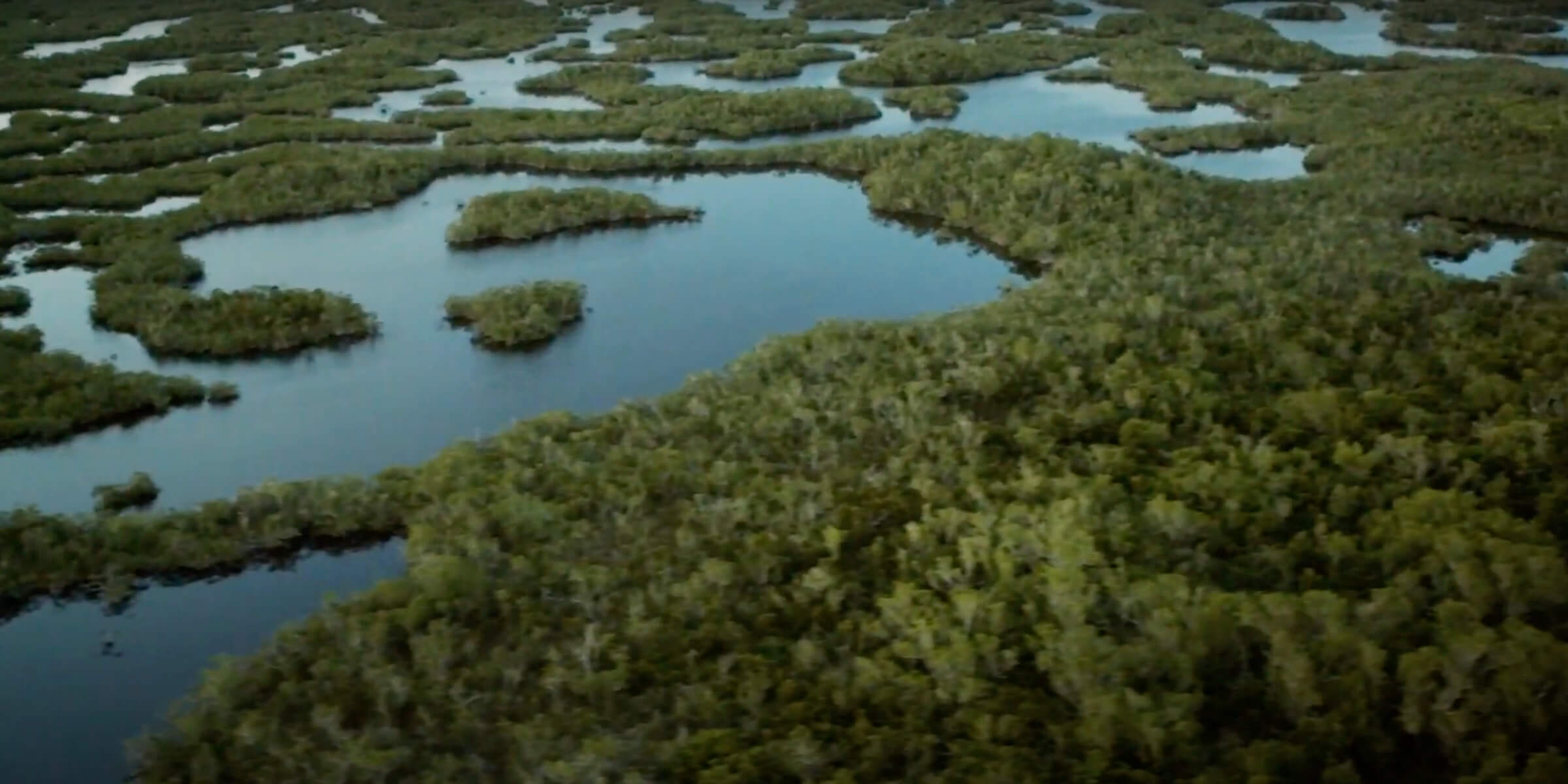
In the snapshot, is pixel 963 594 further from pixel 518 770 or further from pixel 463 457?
pixel 463 457

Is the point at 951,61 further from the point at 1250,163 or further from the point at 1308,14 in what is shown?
the point at 1308,14

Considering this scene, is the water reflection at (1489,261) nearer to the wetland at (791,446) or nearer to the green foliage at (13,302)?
the wetland at (791,446)

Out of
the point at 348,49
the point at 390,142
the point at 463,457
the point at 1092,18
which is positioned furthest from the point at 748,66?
the point at 463,457

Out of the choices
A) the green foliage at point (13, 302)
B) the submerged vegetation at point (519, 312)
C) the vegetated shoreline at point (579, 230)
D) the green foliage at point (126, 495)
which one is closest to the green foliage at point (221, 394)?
the green foliage at point (126, 495)

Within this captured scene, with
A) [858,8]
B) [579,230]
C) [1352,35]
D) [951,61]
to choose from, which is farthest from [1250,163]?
[858,8]

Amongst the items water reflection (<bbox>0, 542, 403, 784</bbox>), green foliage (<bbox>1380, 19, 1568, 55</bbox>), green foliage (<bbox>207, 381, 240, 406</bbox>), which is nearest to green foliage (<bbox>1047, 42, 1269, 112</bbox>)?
green foliage (<bbox>1380, 19, 1568, 55</bbox>)

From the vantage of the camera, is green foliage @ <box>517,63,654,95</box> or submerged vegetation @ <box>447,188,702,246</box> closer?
submerged vegetation @ <box>447,188,702,246</box>

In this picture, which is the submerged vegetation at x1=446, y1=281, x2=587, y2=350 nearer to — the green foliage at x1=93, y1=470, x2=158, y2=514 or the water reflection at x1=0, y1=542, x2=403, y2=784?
the green foliage at x1=93, y1=470, x2=158, y2=514
